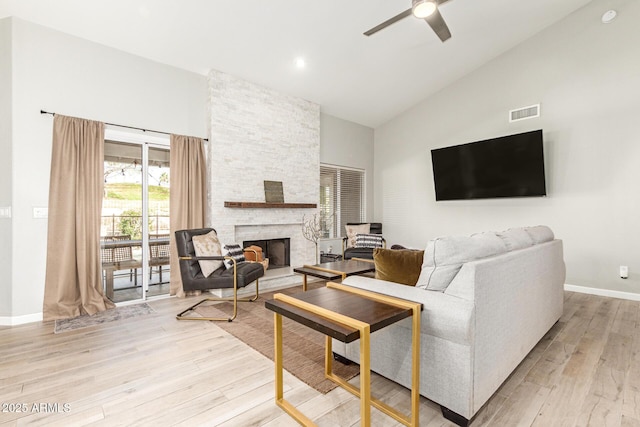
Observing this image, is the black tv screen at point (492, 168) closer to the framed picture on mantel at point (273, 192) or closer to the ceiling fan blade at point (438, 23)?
the ceiling fan blade at point (438, 23)

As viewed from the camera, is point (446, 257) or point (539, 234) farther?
point (539, 234)

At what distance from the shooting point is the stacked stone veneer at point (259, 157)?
4484 mm

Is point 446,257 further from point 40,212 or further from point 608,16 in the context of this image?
point 608,16

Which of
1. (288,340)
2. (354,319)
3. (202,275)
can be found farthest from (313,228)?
(354,319)

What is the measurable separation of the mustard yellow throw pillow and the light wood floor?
0.72m

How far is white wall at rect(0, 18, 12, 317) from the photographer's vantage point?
3232mm

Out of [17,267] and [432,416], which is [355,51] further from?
[17,267]

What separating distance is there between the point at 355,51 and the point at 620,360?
453cm

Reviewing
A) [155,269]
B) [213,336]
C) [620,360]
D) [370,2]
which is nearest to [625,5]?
[370,2]

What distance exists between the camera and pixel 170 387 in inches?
81.7

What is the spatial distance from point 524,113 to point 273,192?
14.1ft

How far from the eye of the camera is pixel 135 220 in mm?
4098

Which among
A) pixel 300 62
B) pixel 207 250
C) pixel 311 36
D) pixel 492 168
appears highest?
pixel 311 36

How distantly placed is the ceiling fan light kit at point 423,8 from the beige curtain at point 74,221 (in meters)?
3.71
